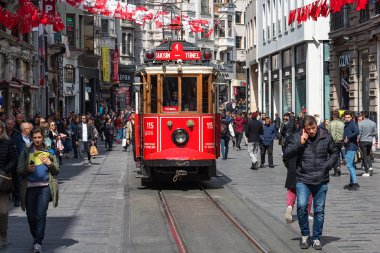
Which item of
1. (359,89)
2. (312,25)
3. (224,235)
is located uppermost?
(312,25)

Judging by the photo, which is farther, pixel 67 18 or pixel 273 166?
pixel 67 18

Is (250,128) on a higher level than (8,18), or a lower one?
lower

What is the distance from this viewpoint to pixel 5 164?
1141cm

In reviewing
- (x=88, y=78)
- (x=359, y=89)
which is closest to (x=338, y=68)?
(x=359, y=89)

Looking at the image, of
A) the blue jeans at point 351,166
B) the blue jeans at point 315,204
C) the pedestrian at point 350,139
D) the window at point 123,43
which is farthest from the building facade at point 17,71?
the window at point 123,43

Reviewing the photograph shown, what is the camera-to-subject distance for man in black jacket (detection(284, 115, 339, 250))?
35.8 feet

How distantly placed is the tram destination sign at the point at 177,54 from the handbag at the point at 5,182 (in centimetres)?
918

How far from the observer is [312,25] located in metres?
43.6

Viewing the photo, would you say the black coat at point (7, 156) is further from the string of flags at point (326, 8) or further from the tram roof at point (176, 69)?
the tram roof at point (176, 69)

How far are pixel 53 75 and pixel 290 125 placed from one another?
3071cm

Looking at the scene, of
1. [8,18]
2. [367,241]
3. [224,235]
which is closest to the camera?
[367,241]

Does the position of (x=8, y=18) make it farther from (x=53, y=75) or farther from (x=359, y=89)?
(x=53, y=75)

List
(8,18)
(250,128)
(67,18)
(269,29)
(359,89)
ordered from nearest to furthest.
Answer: (8,18) → (250,128) → (359,89) → (269,29) → (67,18)

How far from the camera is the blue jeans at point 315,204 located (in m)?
11.0
